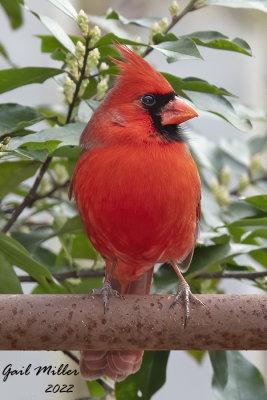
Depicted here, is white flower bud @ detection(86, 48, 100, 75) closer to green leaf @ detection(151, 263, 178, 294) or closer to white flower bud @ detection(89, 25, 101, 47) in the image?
white flower bud @ detection(89, 25, 101, 47)

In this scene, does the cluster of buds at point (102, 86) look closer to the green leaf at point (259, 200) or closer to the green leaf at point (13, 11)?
the green leaf at point (13, 11)

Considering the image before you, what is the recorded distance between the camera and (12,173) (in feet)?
6.12

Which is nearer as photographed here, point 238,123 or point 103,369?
point 238,123

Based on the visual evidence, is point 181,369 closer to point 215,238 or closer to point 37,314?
point 215,238

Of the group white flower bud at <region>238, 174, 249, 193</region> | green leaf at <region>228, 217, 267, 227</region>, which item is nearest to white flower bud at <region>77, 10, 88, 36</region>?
green leaf at <region>228, 217, 267, 227</region>

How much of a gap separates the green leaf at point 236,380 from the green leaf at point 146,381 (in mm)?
140

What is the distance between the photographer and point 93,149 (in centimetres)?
169

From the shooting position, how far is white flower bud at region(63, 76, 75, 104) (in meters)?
1.74

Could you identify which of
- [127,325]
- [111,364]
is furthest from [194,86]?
[111,364]

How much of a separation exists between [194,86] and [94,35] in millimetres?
274

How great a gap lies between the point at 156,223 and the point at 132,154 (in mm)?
173

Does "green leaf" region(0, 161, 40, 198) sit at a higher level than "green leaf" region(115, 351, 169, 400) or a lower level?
higher

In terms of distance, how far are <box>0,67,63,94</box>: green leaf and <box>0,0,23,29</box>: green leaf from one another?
235 millimetres

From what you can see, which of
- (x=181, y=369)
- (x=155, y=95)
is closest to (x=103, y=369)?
(x=155, y=95)
